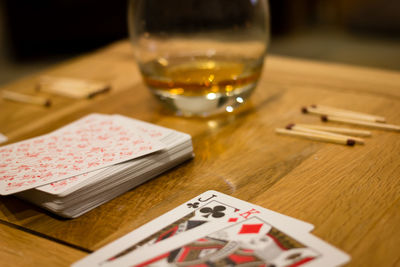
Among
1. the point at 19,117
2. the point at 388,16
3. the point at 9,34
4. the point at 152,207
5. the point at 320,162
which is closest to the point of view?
the point at 152,207

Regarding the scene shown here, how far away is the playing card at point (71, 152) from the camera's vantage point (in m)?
0.82

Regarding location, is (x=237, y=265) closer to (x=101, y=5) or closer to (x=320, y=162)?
(x=320, y=162)

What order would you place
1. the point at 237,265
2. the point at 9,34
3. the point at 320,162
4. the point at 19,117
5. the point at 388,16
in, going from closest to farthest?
the point at 237,265, the point at 320,162, the point at 19,117, the point at 388,16, the point at 9,34

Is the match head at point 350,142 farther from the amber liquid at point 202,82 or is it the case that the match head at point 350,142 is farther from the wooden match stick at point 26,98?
the wooden match stick at point 26,98

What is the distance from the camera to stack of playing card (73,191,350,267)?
2.09 ft

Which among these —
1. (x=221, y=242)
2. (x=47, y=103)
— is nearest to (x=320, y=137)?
(x=221, y=242)

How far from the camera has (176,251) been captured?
26.2 inches

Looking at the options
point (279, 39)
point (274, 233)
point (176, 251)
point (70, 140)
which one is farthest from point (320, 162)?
point (279, 39)

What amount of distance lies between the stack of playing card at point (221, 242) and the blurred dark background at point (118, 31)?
2.87 m

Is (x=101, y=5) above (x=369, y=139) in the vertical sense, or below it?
above

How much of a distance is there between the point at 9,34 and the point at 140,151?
3.28 meters

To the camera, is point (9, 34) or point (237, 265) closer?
point (237, 265)

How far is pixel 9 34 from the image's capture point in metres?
3.72

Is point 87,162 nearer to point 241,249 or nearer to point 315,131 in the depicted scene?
point 241,249
